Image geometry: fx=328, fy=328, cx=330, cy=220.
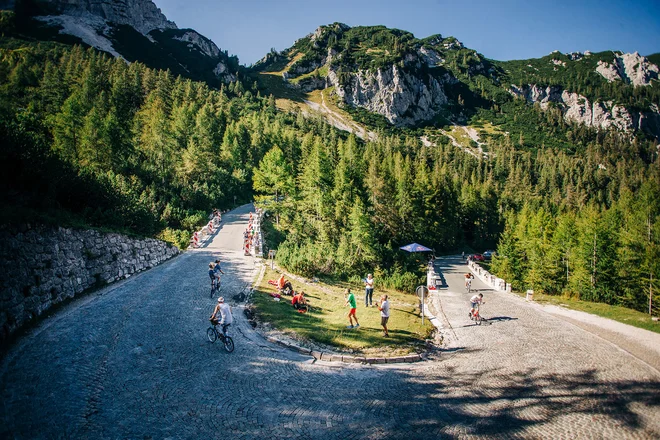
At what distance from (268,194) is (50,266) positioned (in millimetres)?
38744

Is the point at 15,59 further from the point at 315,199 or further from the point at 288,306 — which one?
the point at 288,306

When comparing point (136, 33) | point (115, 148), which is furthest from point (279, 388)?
point (136, 33)

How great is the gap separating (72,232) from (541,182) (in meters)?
137

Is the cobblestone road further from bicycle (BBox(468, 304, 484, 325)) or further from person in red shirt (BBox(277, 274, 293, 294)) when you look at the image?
person in red shirt (BBox(277, 274, 293, 294))

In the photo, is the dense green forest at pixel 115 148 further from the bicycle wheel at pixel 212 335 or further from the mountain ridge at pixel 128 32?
the mountain ridge at pixel 128 32

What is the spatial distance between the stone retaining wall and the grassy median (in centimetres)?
793

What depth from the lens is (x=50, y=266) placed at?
1291 cm

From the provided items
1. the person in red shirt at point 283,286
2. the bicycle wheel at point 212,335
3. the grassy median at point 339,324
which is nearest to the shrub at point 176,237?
the grassy median at point 339,324

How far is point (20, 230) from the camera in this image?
11.6 m

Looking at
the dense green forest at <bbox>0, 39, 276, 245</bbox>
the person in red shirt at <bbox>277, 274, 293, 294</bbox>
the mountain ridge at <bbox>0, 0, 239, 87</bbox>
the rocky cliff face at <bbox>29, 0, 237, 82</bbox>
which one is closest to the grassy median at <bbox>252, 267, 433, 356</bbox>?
the person in red shirt at <bbox>277, 274, 293, 294</bbox>

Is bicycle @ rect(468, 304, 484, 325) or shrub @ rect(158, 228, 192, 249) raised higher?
shrub @ rect(158, 228, 192, 249)

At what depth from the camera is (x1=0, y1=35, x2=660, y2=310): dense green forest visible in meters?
21.6

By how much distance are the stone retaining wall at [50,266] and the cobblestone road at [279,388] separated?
0.85 meters

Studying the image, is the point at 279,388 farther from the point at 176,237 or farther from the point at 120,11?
the point at 120,11
